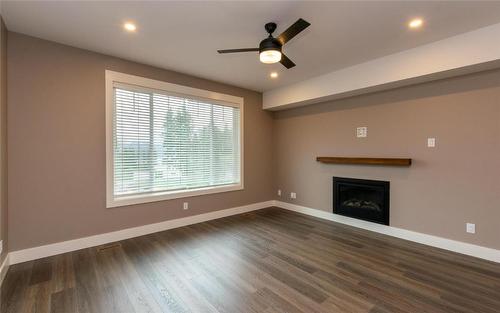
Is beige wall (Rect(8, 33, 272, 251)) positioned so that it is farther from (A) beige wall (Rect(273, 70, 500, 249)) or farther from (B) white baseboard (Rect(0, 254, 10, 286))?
(A) beige wall (Rect(273, 70, 500, 249))

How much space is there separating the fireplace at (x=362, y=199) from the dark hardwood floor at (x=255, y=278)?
0.46 metres

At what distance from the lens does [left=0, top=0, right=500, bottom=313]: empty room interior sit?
7.51 ft

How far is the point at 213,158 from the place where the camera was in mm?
4785

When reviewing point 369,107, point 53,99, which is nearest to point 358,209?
point 369,107

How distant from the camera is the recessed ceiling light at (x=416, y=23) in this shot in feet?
8.21

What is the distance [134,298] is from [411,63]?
432 centimetres

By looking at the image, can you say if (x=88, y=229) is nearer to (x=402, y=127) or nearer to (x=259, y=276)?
(x=259, y=276)

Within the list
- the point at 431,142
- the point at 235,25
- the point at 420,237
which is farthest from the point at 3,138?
the point at 420,237

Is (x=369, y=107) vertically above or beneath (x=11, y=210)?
above

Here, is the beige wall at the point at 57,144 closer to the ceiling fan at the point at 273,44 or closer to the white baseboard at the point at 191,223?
the white baseboard at the point at 191,223

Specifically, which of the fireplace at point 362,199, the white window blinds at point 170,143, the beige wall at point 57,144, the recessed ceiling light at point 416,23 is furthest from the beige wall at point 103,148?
the recessed ceiling light at point 416,23

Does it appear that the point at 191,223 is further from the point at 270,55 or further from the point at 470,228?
the point at 470,228

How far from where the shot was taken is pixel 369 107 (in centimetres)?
403

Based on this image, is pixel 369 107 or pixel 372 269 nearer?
pixel 372 269
